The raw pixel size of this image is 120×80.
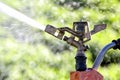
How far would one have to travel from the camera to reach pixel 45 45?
179 inches

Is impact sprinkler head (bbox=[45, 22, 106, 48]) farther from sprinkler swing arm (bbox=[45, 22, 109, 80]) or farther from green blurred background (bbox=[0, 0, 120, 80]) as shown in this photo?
green blurred background (bbox=[0, 0, 120, 80])

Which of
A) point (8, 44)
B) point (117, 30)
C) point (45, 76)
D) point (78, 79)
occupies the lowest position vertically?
point (78, 79)

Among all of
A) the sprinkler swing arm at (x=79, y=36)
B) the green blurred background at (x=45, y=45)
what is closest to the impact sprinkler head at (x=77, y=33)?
the sprinkler swing arm at (x=79, y=36)

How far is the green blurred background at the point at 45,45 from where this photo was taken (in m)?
4.32

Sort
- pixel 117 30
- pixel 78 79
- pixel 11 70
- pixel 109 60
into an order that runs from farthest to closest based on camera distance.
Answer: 1. pixel 117 30
2. pixel 109 60
3. pixel 11 70
4. pixel 78 79

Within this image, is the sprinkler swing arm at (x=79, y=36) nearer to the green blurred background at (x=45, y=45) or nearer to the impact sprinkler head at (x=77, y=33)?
the impact sprinkler head at (x=77, y=33)

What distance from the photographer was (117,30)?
16.2ft

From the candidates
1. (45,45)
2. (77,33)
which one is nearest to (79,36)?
(77,33)

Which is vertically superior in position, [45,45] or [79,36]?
[45,45]

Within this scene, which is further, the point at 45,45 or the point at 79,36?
the point at 45,45

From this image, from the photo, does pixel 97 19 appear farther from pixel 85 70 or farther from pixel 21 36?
pixel 85 70

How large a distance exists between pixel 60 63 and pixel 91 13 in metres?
0.92

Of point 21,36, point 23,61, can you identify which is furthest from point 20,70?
point 21,36

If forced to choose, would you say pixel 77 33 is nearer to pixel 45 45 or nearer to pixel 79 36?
pixel 79 36
